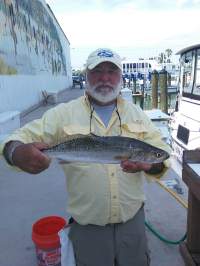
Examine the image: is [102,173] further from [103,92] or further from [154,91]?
[154,91]

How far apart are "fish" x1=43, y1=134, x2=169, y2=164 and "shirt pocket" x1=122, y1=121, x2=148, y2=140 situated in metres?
0.27

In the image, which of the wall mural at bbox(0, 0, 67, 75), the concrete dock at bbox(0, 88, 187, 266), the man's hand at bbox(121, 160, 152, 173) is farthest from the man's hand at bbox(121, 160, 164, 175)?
the wall mural at bbox(0, 0, 67, 75)

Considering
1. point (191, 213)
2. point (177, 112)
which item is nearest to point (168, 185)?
point (191, 213)

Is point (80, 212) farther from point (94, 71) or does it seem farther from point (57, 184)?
point (57, 184)

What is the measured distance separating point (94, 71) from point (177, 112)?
566 cm

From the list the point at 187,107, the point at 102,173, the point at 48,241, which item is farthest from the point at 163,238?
the point at 187,107

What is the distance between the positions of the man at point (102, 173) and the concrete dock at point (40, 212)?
3.96ft

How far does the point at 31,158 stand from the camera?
2.17 meters

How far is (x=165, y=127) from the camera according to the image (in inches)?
329

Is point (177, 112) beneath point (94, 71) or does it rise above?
beneath

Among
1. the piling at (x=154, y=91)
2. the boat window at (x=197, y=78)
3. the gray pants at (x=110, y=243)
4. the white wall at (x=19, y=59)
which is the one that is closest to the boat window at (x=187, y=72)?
the boat window at (x=197, y=78)

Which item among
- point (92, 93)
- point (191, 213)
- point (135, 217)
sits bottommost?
point (191, 213)

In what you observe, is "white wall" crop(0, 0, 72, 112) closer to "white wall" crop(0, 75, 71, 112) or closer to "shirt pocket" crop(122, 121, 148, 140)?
"white wall" crop(0, 75, 71, 112)

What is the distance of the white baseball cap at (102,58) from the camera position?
252cm
